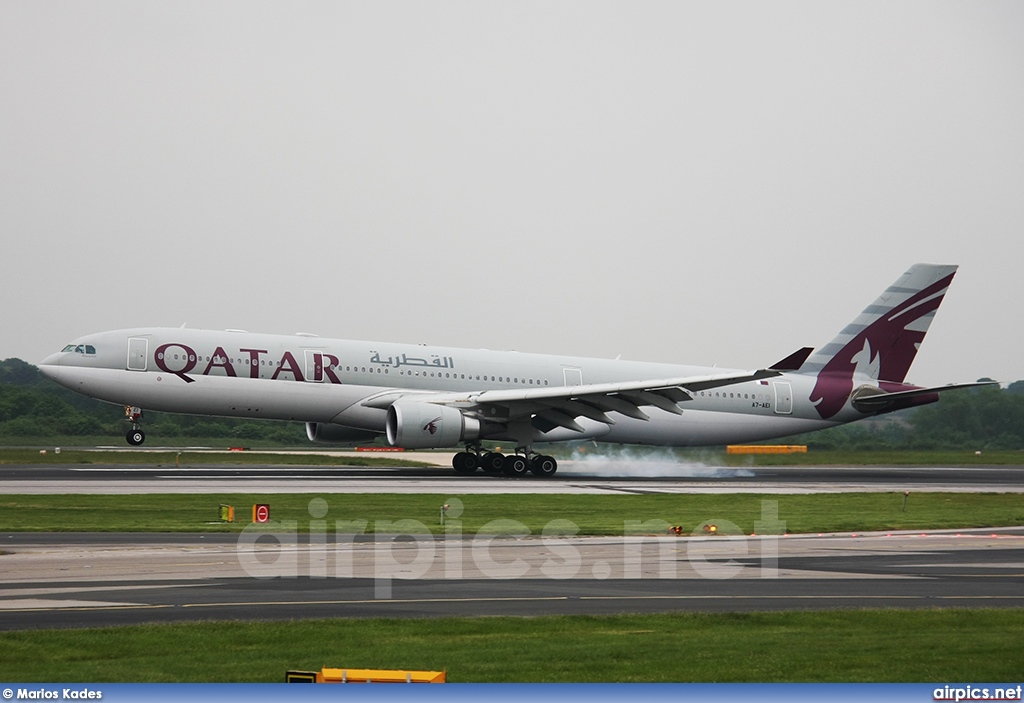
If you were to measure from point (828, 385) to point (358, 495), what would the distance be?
26810 millimetres

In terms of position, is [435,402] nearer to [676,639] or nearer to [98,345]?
[98,345]

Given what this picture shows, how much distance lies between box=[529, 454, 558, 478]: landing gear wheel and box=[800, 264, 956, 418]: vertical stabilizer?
1307 cm

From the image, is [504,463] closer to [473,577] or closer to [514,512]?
[514,512]

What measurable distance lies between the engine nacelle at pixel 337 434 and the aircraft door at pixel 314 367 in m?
3.39

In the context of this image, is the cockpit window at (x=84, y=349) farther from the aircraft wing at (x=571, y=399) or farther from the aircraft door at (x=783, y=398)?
the aircraft door at (x=783, y=398)

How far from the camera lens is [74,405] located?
85.2 m

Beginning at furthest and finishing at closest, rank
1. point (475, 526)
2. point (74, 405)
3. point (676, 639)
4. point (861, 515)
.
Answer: point (74, 405) < point (861, 515) < point (475, 526) < point (676, 639)

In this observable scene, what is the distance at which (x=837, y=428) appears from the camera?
260 ft

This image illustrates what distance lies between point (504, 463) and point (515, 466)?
1.70 ft

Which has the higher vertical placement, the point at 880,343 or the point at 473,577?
the point at 880,343

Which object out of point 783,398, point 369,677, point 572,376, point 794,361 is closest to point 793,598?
point 369,677

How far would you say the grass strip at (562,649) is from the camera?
1209 cm

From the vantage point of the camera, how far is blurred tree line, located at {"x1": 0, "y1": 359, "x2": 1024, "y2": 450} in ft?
244

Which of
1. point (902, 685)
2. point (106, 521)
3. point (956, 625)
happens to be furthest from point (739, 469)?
point (902, 685)
